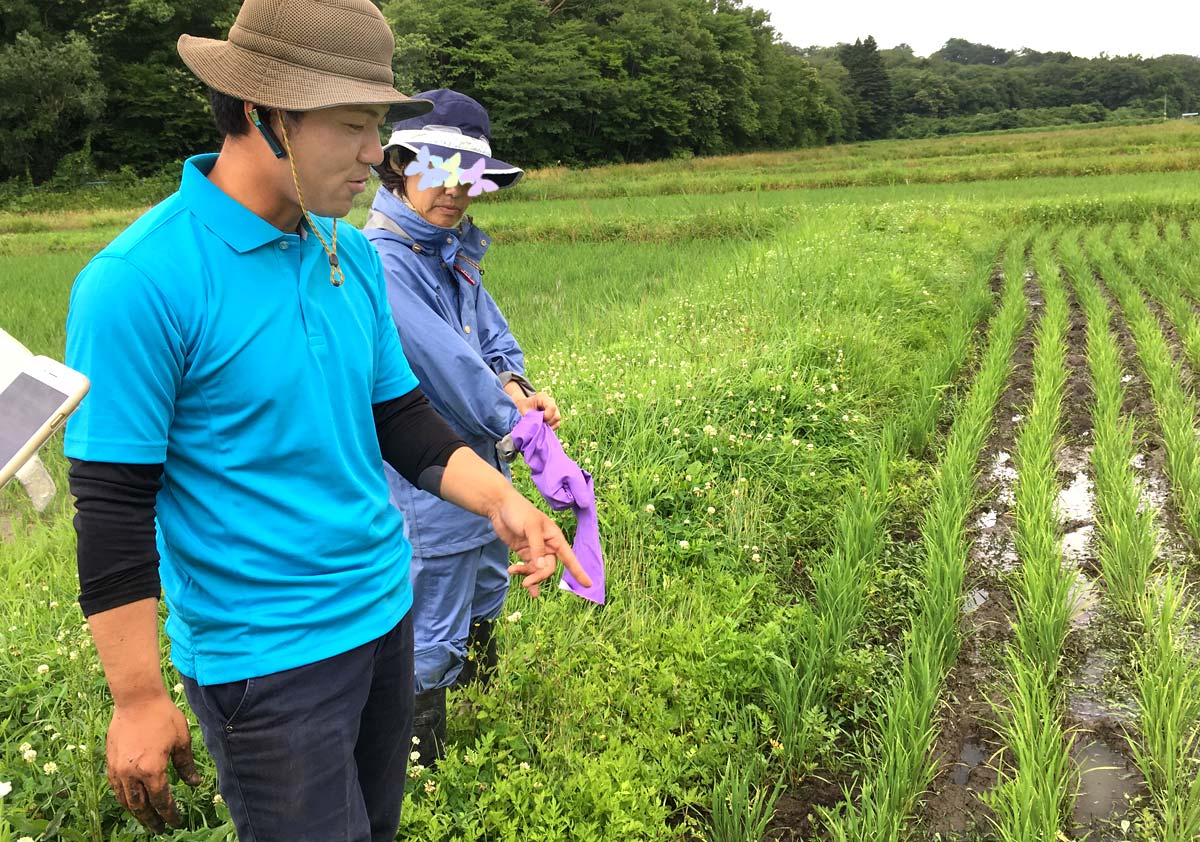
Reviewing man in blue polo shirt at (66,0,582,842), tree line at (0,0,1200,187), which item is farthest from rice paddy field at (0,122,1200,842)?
tree line at (0,0,1200,187)

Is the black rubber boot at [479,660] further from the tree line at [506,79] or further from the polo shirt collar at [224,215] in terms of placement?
the tree line at [506,79]

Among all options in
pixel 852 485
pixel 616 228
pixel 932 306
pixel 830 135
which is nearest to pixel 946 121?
pixel 830 135

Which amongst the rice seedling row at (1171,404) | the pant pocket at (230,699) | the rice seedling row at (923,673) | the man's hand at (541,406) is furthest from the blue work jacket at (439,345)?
the rice seedling row at (1171,404)

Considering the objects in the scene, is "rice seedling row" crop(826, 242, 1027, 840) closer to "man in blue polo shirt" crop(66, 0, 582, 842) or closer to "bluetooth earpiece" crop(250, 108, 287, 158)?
"man in blue polo shirt" crop(66, 0, 582, 842)

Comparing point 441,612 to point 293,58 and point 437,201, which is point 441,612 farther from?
point 293,58

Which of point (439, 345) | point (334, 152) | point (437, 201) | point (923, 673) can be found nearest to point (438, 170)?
point (437, 201)

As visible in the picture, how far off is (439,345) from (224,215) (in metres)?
0.80

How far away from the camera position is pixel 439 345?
185 cm

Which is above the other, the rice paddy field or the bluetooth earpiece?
the bluetooth earpiece

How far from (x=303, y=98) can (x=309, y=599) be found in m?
0.69

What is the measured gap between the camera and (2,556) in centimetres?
308

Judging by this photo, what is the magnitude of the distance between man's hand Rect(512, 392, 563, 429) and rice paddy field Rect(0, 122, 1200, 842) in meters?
0.79

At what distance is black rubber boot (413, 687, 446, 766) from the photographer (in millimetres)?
2033

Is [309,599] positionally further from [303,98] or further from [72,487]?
[303,98]
